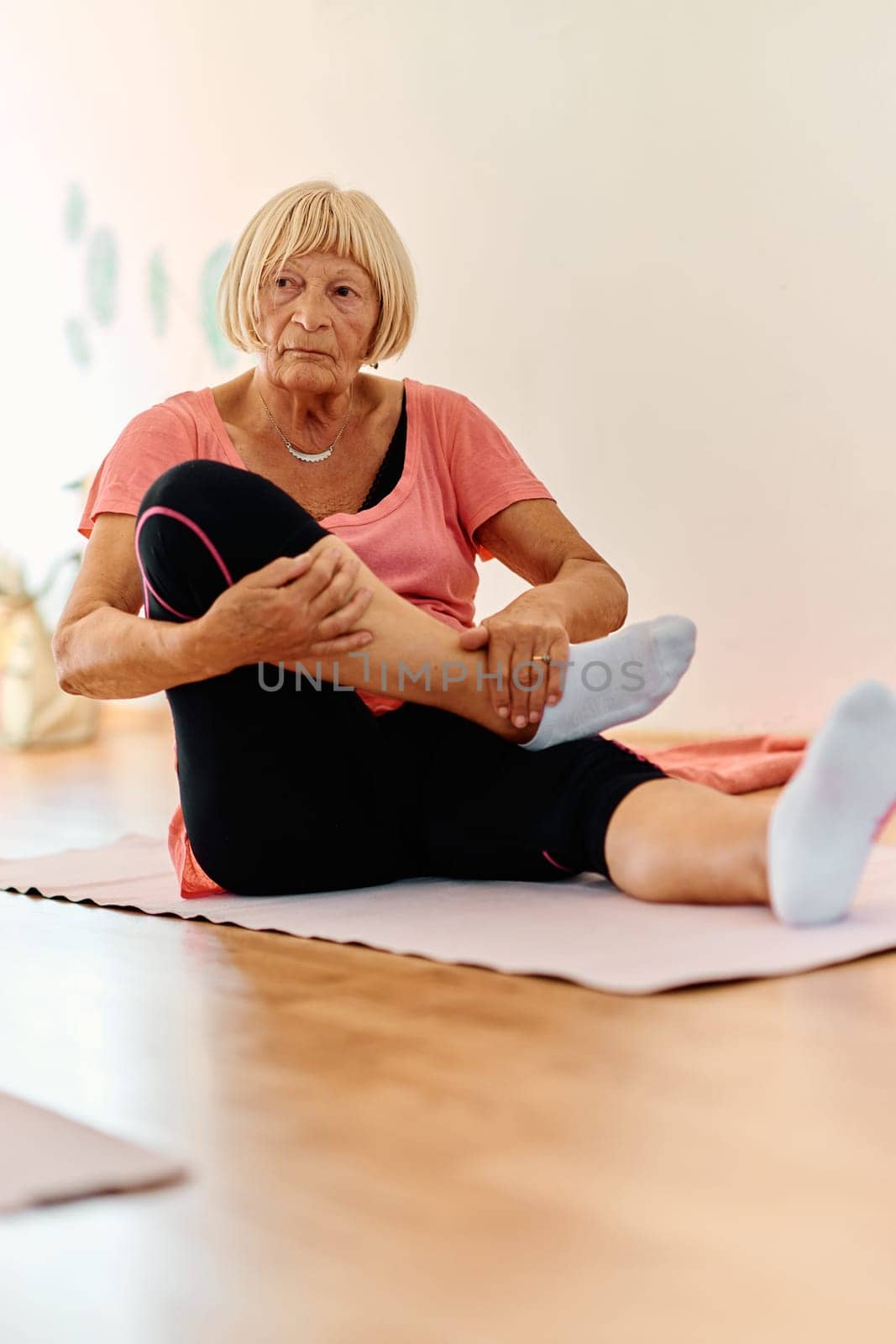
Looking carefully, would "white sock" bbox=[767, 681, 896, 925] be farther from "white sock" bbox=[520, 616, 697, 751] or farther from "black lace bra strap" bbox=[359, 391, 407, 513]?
"black lace bra strap" bbox=[359, 391, 407, 513]

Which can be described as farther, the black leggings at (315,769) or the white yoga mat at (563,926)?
the black leggings at (315,769)

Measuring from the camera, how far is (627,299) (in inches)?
136


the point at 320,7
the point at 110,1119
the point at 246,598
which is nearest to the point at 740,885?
the point at 246,598

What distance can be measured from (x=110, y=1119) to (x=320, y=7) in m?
3.65

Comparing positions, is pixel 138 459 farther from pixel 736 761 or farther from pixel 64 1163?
pixel 736 761

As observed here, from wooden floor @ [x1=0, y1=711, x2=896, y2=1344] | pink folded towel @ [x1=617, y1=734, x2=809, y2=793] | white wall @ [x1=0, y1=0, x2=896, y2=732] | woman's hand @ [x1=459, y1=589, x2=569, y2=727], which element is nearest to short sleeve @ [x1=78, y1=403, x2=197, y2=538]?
woman's hand @ [x1=459, y1=589, x2=569, y2=727]

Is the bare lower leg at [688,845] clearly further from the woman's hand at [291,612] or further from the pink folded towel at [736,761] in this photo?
the pink folded towel at [736,761]

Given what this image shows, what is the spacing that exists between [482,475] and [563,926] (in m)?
0.61

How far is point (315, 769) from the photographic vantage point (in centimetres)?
148

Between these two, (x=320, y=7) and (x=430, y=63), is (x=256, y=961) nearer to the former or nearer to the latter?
(x=430, y=63)

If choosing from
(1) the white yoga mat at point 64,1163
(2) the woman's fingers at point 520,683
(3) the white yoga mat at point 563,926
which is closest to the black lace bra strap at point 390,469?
(2) the woman's fingers at point 520,683

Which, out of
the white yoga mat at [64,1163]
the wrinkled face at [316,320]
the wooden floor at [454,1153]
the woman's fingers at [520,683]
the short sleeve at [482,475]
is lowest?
the wooden floor at [454,1153]

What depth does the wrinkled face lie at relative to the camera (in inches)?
65.4

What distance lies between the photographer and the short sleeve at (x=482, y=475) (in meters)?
1.73
